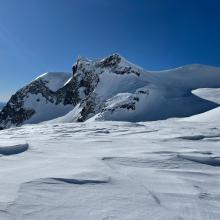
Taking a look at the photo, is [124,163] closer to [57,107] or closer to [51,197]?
[51,197]

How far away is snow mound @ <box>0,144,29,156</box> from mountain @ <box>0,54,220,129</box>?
3152 cm

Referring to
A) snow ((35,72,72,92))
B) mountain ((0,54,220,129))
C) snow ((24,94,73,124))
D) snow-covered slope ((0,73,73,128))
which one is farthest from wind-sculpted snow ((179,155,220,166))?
snow ((35,72,72,92))

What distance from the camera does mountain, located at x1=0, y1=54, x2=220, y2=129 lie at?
140 ft

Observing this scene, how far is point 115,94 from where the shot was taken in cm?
5353

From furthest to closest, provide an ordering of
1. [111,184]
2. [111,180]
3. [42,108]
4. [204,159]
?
[42,108], [204,159], [111,180], [111,184]

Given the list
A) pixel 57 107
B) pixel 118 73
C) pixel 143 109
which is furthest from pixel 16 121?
pixel 143 109

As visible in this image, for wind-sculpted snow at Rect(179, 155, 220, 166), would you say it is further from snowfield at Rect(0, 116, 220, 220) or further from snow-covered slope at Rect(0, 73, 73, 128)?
snow-covered slope at Rect(0, 73, 73, 128)

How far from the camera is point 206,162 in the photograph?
6703mm

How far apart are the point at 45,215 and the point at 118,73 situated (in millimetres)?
55445

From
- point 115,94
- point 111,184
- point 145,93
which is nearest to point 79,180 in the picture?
point 111,184

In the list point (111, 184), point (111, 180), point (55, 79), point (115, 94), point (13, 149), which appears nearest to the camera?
point (111, 184)

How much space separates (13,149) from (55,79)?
97.6 m

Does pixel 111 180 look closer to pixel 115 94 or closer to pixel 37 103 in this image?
pixel 115 94

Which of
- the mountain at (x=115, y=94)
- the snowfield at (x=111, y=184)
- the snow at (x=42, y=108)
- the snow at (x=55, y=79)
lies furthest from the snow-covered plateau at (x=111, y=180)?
the snow at (x=55, y=79)
